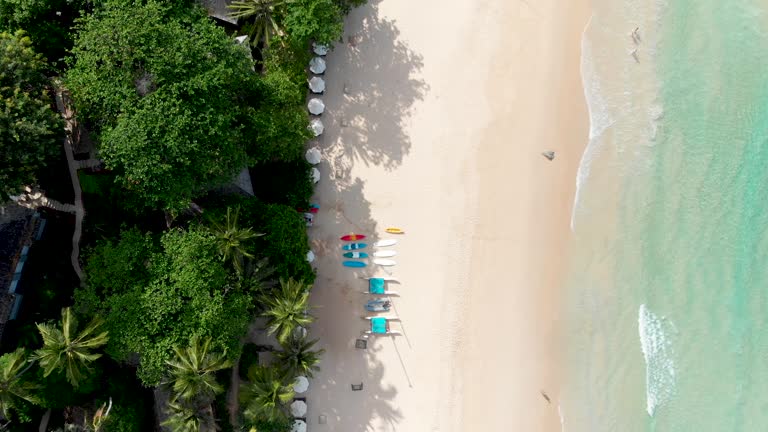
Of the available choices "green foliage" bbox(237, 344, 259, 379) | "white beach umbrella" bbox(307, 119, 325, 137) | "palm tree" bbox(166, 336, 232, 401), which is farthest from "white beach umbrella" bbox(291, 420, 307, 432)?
"white beach umbrella" bbox(307, 119, 325, 137)

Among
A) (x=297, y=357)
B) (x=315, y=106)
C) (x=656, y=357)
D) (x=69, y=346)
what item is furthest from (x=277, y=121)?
(x=656, y=357)

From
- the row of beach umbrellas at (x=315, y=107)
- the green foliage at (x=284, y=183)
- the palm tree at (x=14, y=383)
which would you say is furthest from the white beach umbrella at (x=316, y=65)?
the palm tree at (x=14, y=383)

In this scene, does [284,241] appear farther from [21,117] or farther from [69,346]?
[21,117]

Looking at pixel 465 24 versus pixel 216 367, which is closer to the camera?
pixel 216 367

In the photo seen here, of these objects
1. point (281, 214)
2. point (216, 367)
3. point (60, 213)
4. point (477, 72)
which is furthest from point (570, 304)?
point (60, 213)

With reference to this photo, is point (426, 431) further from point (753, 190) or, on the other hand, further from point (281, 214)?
point (753, 190)
